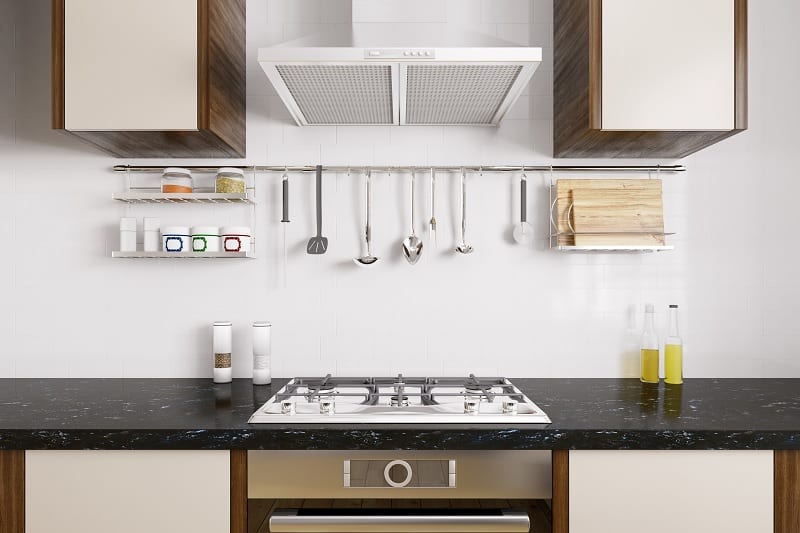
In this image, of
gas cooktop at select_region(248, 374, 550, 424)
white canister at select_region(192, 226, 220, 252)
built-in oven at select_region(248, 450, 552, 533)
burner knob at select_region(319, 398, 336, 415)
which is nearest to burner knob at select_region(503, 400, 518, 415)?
gas cooktop at select_region(248, 374, 550, 424)

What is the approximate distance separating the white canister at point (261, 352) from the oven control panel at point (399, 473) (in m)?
0.64

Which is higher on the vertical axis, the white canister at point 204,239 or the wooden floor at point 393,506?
the white canister at point 204,239

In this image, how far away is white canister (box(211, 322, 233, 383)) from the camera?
1918 millimetres

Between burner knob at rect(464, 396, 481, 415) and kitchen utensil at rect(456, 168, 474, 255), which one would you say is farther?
kitchen utensil at rect(456, 168, 474, 255)

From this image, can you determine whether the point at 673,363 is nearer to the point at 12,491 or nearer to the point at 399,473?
the point at 399,473

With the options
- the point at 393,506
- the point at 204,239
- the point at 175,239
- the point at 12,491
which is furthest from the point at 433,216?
the point at 12,491

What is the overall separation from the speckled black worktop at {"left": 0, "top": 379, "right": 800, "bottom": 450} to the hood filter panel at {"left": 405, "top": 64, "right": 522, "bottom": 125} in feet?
3.19

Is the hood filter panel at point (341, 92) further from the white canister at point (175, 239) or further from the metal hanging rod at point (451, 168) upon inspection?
the white canister at point (175, 239)

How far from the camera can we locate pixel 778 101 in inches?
81.4

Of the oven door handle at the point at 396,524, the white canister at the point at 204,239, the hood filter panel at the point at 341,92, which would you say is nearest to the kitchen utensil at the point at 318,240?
the hood filter panel at the point at 341,92

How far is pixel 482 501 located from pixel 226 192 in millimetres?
1297

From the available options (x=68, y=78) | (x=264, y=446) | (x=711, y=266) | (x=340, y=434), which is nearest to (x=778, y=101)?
(x=711, y=266)

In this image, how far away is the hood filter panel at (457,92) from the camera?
1.54 meters

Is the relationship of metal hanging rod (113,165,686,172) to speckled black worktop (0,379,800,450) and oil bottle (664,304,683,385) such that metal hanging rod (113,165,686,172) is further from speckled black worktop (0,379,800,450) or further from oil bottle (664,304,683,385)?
speckled black worktop (0,379,800,450)
